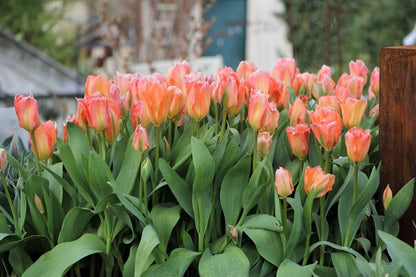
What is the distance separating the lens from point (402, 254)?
1.07 m

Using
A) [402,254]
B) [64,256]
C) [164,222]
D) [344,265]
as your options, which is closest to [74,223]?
[64,256]

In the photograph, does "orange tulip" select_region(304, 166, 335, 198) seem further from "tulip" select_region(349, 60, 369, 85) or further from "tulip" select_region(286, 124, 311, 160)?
"tulip" select_region(349, 60, 369, 85)

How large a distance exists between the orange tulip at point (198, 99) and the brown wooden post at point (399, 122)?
0.42 m

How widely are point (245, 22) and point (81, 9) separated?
6.72m

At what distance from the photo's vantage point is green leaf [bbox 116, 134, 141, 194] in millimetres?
1274

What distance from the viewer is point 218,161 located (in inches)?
50.3

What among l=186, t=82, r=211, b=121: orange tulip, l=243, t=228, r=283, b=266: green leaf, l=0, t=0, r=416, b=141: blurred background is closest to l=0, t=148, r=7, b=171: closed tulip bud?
l=186, t=82, r=211, b=121: orange tulip

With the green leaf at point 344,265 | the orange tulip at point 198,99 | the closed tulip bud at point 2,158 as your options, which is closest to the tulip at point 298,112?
the orange tulip at point 198,99

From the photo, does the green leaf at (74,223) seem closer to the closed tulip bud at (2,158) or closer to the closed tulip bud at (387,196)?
the closed tulip bud at (2,158)

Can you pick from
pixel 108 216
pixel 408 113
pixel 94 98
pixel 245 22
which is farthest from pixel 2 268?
pixel 245 22

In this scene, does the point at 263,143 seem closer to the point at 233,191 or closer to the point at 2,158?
the point at 233,191

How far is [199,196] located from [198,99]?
0.22m

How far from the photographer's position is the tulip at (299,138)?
1238 millimetres

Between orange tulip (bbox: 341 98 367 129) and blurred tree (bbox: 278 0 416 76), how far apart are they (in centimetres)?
726
